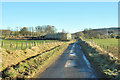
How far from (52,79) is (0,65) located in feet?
17.5

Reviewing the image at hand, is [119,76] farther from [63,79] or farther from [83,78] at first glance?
[63,79]

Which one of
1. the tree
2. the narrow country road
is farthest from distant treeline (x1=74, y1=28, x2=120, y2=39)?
the narrow country road

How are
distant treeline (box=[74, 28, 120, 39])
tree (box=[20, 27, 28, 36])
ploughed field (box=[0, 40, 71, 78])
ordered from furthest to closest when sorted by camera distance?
tree (box=[20, 27, 28, 36]) → distant treeline (box=[74, 28, 120, 39]) → ploughed field (box=[0, 40, 71, 78])

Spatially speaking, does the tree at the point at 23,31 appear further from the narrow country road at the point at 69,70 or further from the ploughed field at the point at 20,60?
the narrow country road at the point at 69,70

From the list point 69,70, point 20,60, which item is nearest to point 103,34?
point 20,60

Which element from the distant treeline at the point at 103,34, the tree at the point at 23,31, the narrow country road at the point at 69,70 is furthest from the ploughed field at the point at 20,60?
the tree at the point at 23,31

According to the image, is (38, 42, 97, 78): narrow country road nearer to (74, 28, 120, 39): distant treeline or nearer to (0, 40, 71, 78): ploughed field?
(0, 40, 71, 78): ploughed field

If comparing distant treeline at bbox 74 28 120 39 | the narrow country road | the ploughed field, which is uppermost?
distant treeline at bbox 74 28 120 39

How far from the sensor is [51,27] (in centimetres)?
16562

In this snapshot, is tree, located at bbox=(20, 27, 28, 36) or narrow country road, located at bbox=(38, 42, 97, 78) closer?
narrow country road, located at bbox=(38, 42, 97, 78)

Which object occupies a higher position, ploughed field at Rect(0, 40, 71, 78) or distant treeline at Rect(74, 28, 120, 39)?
distant treeline at Rect(74, 28, 120, 39)

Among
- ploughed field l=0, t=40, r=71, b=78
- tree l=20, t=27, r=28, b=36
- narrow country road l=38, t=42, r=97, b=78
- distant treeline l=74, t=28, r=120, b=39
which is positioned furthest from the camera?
tree l=20, t=27, r=28, b=36

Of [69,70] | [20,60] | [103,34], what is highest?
[103,34]

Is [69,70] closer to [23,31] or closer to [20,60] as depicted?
[20,60]
